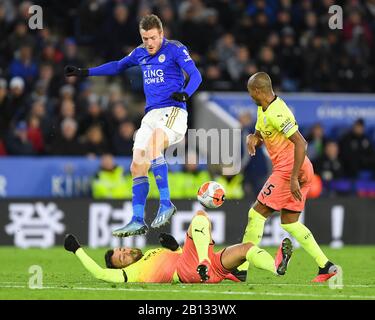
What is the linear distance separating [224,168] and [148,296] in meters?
8.62

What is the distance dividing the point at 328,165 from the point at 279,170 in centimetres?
781

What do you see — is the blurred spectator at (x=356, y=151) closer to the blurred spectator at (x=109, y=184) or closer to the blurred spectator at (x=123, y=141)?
the blurred spectator at (x=123, y=141)

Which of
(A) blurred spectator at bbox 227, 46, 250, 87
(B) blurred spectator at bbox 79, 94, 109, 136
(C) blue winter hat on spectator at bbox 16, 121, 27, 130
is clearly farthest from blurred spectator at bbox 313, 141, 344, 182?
(C) blue winter hat on spectator at bbox 16, 121, 27, 130

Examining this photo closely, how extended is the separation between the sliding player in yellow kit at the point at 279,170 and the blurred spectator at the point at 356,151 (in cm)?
791

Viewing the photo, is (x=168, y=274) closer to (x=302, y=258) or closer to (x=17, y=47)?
(x=302, y=258)

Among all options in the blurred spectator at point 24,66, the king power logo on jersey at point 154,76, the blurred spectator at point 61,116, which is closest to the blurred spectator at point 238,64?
the blurred spectator at point 61,116

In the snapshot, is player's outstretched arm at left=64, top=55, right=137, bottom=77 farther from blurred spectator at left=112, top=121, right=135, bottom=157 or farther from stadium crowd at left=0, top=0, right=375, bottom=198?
blurred spectator at left=112, top=121, right=135, bottom=157

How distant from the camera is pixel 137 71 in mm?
19453

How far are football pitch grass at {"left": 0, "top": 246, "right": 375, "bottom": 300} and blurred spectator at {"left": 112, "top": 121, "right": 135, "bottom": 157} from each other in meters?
4.20

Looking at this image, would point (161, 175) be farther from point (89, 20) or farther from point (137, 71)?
point (89, 20)

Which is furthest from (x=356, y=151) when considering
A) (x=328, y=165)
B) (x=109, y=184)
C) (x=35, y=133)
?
(x=35, y=133)

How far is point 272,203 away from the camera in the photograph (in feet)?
38.3

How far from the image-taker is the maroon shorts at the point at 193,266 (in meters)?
10.9

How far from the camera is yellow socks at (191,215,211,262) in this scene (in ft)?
35.3
